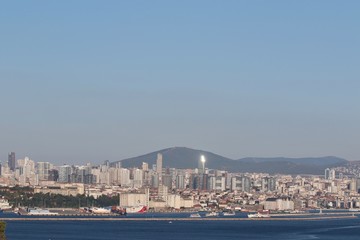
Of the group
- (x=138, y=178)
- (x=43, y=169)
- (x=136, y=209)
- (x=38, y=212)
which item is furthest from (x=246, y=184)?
(x=38, y=212)

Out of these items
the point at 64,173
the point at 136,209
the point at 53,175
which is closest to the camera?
the point at 136,209

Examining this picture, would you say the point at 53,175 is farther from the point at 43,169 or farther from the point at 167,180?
the point at 167,180

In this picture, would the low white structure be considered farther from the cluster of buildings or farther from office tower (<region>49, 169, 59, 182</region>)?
office tower (<region>49, 169, 59, 182</region>)

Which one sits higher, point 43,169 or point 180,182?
point 43,169
